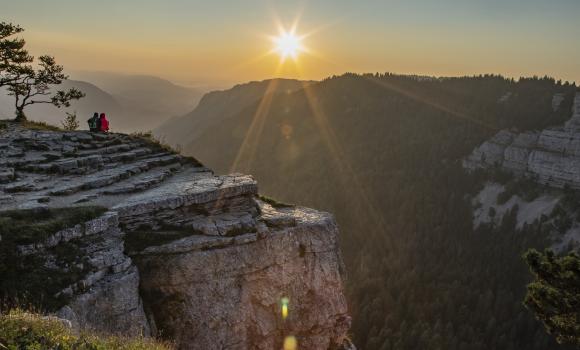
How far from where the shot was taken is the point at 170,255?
17.6 m

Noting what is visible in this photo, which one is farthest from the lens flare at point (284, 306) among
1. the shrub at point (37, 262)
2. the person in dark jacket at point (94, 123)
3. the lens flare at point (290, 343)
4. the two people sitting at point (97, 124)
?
the person in dark jacket at point (94, 123)

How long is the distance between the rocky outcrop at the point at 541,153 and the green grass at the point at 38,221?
456 feet

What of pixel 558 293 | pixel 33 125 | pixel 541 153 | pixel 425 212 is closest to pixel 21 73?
pixel 33 125

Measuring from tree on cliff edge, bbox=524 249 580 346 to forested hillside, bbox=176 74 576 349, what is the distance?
45573 millimetres

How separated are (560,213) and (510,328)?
168 feet

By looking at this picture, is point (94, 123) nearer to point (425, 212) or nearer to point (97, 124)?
point (97, 124)

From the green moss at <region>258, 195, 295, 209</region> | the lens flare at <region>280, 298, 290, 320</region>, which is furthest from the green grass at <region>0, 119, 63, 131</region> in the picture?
the lens flare at <region>280, 298, 290, 320</region>

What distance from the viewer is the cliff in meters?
14.9

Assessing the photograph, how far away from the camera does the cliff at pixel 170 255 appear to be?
1490 centimetres

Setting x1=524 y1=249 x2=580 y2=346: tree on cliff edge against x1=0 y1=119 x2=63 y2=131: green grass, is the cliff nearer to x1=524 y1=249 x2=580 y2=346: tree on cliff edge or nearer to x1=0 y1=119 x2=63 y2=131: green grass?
x1=0 y1=119 x2=63 y2=131: green grass

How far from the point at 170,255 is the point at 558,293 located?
20.4 m

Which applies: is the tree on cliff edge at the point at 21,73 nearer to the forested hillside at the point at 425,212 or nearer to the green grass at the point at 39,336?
the green grass at the point at 39,336

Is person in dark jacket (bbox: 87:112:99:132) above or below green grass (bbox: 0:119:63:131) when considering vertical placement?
above

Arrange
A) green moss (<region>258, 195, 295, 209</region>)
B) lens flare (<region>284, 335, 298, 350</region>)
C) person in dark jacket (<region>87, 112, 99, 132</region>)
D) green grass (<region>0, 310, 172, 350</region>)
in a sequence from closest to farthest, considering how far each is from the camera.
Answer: green grass (<region>0, 310, 172, 350</region>) < lens flare (<region>284, 335, 298, 350</region>) < green moss (<region>258, 195, 295, 209</region>) < person in dark jacket (<region>87, 112, 99, 132</region>)
